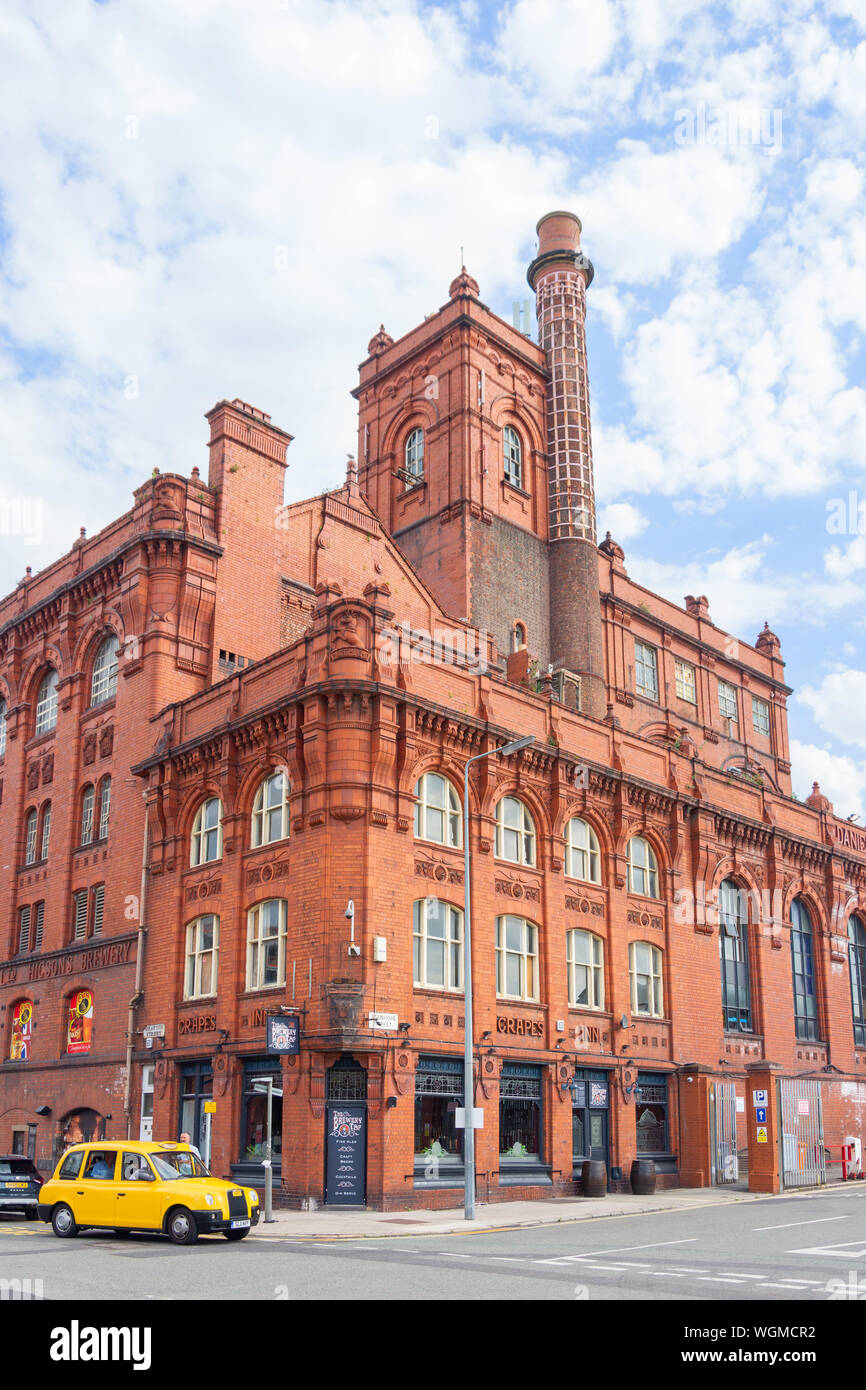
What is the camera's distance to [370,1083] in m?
28.5

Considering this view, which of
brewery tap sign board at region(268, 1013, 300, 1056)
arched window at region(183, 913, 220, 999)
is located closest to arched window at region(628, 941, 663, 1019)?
arched window at region(183, 913, 220, 999)

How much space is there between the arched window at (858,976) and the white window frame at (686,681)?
11.6m

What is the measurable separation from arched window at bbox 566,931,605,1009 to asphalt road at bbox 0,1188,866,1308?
38.5 ft

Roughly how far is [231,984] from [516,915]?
26.2 ft

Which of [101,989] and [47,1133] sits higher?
[101,989]

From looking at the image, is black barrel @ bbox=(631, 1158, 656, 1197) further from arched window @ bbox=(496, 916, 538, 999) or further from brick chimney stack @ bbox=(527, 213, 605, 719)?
brick chimney stack @ bbox=(527, 213, 605, 719)

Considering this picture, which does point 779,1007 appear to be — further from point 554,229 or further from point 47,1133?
point 554,229

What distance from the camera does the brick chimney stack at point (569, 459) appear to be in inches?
1855

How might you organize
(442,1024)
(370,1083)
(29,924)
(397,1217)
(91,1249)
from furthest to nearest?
(29,924) < (442,1024) < (370,1083) < (397,1217) < (91,1249)

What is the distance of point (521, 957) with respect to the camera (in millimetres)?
34438

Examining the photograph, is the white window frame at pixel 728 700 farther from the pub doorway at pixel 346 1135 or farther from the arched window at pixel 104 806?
the pub doorway at pixel 346 1135

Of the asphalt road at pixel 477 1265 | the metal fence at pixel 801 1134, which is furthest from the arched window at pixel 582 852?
the asphalt road at pixel 477 1265

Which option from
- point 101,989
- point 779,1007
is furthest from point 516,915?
point 779,1007

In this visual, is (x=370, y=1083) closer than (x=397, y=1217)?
No
